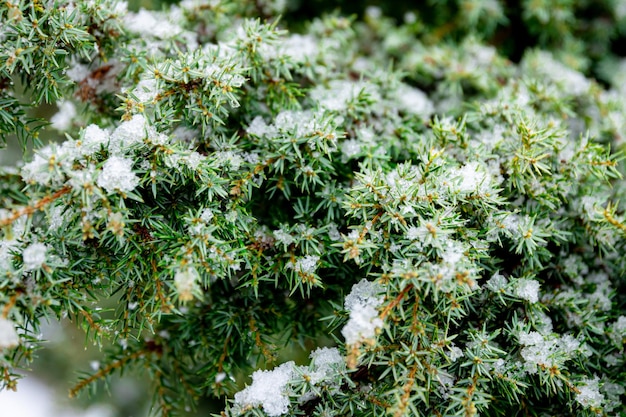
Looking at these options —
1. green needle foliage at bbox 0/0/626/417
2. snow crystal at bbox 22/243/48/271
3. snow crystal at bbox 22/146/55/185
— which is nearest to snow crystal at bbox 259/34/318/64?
green needle foliage at bbox 0/0/626/417

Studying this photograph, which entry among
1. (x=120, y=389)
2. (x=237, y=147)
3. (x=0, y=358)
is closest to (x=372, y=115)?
(x=237, y=147)

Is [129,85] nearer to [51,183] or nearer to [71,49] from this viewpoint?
[71,49]

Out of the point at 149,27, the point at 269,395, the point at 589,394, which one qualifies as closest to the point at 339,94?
the point at 149,27

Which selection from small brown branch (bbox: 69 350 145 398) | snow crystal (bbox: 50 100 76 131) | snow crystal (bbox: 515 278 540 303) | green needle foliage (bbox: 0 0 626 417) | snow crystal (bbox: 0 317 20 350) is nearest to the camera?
snow crystal (bbox: 0 317 20 350)

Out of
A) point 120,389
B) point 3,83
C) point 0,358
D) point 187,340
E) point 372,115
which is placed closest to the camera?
point 0,358

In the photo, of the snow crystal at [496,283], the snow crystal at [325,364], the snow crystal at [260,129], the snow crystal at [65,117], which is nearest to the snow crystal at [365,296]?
the snow crystal at [325,364]

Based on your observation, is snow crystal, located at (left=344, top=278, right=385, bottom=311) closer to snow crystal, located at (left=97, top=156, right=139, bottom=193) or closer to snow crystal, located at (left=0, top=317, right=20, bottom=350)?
snow crystal, located at (left=97, top=156, right=139, bottom=193)

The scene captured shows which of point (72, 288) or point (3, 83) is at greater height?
point (3, 83)
